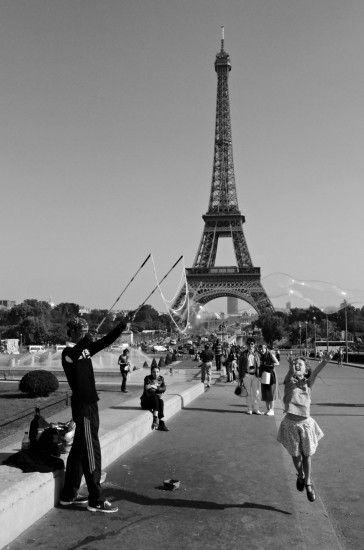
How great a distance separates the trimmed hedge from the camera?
59.3ft

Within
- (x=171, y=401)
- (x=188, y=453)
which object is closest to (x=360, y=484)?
(x=188, y=453)

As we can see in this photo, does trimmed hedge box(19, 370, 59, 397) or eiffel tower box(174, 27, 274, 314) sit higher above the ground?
eiffel tower box(174, 27, 274, 314)

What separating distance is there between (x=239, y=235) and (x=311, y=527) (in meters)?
106

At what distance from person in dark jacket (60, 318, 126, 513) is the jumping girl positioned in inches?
86.4

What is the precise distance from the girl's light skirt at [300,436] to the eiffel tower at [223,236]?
288 feet

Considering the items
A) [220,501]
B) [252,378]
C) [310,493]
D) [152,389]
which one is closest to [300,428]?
[310,493]

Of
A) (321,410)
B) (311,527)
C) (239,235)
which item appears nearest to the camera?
(311,527)

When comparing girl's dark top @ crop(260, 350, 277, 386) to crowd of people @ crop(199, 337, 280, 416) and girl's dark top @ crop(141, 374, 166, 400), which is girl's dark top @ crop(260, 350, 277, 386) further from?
girl's dark top @ crop(141, 374, 166, 400)

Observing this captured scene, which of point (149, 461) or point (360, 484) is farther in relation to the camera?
point (149, 461)

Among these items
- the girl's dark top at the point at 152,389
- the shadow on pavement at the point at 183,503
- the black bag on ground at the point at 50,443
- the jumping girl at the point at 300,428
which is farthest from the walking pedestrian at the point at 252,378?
the black bag on ground at the point at 50,443

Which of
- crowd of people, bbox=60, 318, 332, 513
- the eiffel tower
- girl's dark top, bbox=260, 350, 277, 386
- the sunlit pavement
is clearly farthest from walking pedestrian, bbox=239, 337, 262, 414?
the eiffel tower

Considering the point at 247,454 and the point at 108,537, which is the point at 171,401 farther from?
the point at 108,537

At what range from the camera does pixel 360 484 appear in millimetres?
6980

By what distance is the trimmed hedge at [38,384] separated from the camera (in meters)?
18.1
